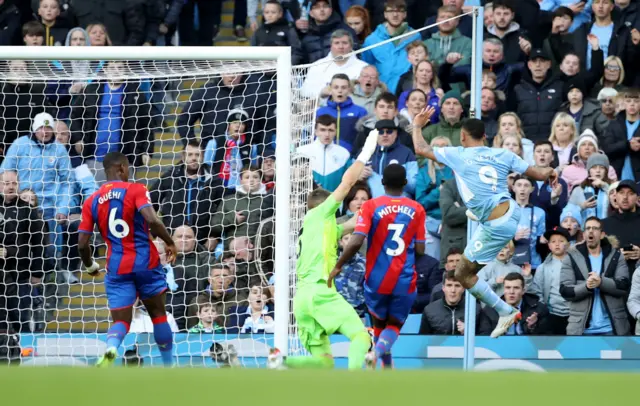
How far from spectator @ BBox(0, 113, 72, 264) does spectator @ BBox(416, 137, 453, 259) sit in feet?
11.1

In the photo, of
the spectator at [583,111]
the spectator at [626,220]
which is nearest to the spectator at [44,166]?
the spectator at [583,111]

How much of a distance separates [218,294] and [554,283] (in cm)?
316

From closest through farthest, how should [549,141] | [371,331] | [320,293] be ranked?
1. [320,293]
2. [371,331]
3. [549,141]

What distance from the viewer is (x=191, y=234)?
33.0ft

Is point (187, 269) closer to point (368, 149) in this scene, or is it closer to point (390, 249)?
point (390, 249)

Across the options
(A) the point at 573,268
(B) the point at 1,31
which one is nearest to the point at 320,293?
(A) the point at 573,268

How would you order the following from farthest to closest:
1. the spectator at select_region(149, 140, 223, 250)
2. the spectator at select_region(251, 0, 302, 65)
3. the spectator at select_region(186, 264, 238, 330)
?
the spectator at select_region(251, 0, 302, 65)
the spectator at select_region(149, 140, 223, 250)
the spectator at select_region(186, 264, 238, 330)

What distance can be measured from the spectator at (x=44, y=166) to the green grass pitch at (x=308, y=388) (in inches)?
311

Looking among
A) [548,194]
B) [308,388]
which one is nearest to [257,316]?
[548,194]

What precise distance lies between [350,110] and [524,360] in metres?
3.09

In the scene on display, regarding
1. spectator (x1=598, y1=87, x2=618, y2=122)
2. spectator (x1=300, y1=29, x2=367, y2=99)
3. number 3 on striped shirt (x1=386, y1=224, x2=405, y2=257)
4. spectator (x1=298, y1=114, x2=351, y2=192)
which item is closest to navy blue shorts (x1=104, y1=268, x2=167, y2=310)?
number 3 on striped shirt (x1=386, y1=224, x2=405, y2=257)

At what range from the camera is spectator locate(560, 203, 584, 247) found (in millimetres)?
10609

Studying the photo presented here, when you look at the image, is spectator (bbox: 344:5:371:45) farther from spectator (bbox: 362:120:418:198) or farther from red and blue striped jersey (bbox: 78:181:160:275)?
red and blue striped jersey (bbox: 78:181:160:275)

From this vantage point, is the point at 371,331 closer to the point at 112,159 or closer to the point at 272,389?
the point at 112,159
